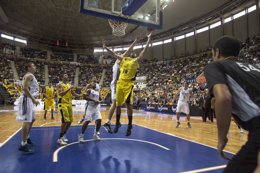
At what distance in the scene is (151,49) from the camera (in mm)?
39281

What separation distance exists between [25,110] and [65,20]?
26317mm

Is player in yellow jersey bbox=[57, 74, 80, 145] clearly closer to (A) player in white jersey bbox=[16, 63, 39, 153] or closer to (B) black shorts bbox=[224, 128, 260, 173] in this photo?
(A) player in white jersey bbox=[16, 63, 39, 153]

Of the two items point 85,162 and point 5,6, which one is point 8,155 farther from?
point 5,6

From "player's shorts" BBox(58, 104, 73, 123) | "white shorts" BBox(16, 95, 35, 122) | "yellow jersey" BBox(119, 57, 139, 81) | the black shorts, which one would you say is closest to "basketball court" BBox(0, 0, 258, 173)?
"player's shorts" BBox(58, 104, 73, 123)

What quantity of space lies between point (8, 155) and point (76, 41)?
3679 centimetres

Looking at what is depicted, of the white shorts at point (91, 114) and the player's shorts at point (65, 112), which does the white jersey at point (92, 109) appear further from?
the player's shorts at point (65, 112)

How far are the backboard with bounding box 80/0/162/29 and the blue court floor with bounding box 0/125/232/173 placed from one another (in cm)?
373

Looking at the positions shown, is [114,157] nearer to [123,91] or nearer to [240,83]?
[123,91]

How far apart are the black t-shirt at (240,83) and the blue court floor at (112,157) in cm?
277

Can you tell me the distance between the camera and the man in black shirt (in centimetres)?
167

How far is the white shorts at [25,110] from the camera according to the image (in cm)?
569

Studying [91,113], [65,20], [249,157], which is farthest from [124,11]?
[65,20]

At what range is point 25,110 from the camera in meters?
5.71

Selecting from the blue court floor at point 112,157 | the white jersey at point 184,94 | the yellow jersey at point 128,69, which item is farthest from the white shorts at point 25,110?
the white jersey at point 184,94
